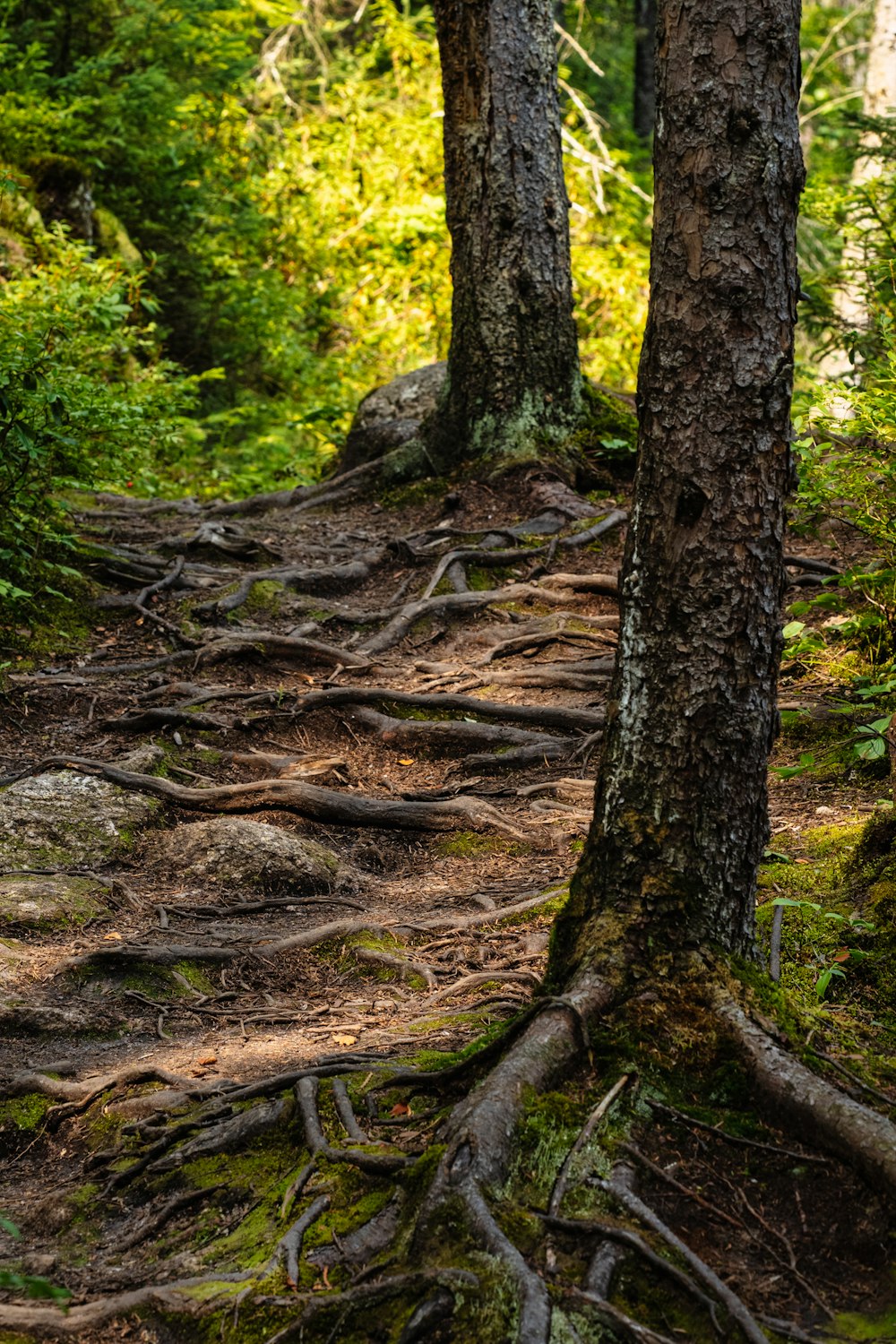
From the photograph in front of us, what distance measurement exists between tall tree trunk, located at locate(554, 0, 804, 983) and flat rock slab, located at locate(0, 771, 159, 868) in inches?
112

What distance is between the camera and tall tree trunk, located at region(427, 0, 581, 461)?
902cm

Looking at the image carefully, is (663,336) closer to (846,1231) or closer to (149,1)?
(846,1231)

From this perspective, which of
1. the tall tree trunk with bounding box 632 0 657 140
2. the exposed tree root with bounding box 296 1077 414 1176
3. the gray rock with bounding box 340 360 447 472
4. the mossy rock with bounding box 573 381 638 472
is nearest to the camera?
the exposed tree root with bounding box 296 1077 414 1176

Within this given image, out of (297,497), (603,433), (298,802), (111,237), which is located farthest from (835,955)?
A: (111,237)

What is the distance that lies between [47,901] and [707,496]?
309 centimetres

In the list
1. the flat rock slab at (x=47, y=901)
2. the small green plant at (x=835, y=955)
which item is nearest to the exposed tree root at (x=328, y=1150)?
the small green plant at (x=835, y=955)

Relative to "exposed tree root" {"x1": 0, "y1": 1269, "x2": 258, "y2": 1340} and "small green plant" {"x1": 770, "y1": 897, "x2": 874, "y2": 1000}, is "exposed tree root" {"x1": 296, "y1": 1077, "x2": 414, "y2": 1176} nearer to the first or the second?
"exposed tree root" {"x1": 0, "y1": 1269, "x2": 258, "y2": 1340}

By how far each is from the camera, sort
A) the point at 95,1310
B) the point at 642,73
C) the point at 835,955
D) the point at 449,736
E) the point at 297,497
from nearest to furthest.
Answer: the point at 95,1310
the point at 835,955
the point at 449,736
the point at 297,497
the point at 642,73

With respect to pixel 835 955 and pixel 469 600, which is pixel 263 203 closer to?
pixel 469 600

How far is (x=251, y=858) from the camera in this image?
5148mm

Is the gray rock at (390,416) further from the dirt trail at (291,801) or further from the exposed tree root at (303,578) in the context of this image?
the exposed tree root at (303,578)

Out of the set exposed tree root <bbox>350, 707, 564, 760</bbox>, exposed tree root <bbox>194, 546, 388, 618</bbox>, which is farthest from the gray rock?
exposed tree root <bbox>350, 707, 564, 760</bbox>

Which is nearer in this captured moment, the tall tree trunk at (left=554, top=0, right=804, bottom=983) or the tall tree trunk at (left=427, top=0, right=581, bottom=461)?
the tall tree trunk at (left=554, top=0, right=804, bottom=983)

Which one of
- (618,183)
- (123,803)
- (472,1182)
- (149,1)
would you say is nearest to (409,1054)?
(472,1182)
